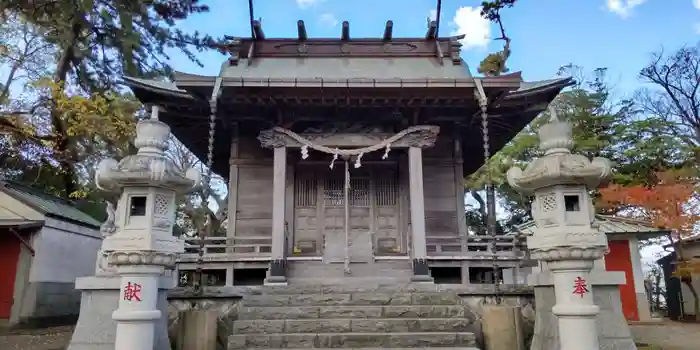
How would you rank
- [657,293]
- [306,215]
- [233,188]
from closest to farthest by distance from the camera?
[233,188], [306,215], [657,293]

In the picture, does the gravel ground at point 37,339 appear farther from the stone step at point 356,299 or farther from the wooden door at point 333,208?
the wooden door at point 333,208

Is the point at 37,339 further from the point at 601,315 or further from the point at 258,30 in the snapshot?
the point at 601,315

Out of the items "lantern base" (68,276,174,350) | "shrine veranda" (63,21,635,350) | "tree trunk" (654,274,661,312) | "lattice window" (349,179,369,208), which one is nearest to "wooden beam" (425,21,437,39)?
"shrine veranda" (63,21,635,350)

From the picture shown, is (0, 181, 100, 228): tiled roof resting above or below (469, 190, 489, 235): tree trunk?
below

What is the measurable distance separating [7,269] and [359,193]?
378 inches

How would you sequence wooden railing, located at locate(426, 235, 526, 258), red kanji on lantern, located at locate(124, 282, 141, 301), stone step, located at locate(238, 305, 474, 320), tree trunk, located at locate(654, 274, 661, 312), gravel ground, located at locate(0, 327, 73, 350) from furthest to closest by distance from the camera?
tree trunk, located at locate(654, 274, 661, 312) → wooden railing, located at locate(426, 235, 526, 258) → gravel ground, located at locate(0, 327, 73, 350) → stone step, located at locate(238, 305, 474, 320) → red kanji on lantern, located at locate(124, 282, 141, 301)

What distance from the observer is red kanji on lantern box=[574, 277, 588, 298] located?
5.35 m

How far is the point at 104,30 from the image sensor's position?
14.3 metres

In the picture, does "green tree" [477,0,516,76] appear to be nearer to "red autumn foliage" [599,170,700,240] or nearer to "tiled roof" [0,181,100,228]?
"red autumn foliage" [599,170,700,240]

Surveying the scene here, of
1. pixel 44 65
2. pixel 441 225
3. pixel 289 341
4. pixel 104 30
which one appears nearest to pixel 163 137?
pixel 289 341

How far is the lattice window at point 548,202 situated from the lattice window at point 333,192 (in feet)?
20.9

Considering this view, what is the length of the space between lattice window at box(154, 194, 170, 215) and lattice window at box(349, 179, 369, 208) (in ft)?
20.6

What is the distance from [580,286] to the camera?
5367mm

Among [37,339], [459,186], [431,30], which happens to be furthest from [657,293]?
[37,339]
